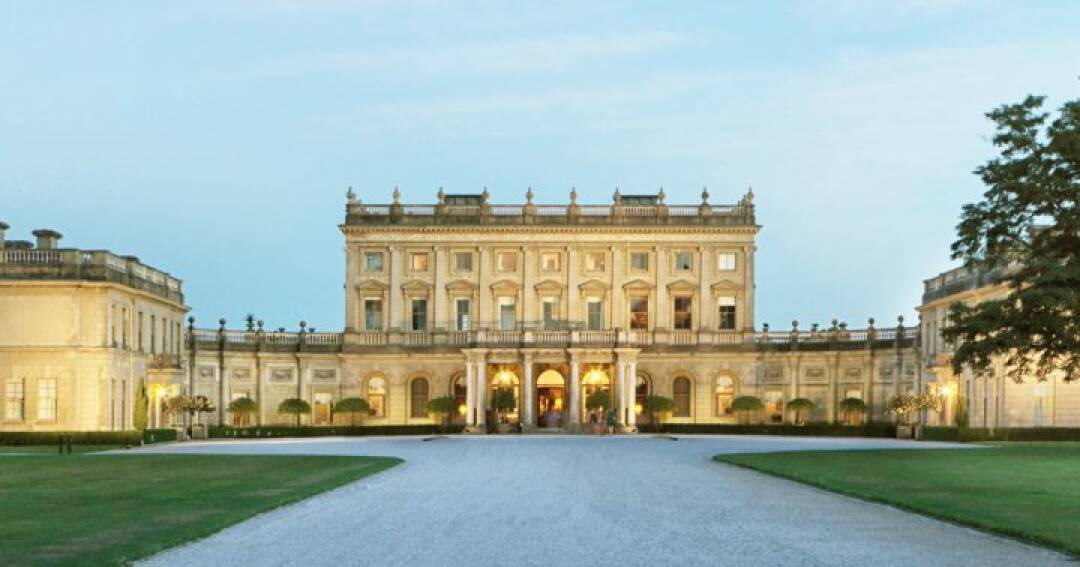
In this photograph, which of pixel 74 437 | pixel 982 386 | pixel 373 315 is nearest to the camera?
pixel 74 437

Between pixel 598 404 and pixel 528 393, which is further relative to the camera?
pixel 528 393

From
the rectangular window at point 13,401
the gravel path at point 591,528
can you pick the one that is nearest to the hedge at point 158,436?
the rectangular window at point 13,401

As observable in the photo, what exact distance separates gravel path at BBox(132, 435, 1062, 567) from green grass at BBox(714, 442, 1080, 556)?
679mm

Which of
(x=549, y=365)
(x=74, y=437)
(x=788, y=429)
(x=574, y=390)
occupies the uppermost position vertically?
(x=549, y=365)

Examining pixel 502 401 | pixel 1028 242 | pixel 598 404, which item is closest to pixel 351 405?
pixel 502 401

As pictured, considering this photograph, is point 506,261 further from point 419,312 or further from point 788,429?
point 788,429

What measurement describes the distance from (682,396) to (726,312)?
20.8ft

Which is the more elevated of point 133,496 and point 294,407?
point 133,496

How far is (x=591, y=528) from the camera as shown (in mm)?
21938

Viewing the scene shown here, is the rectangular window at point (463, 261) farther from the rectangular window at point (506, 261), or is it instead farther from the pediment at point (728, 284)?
the pediment at point (728, 284)

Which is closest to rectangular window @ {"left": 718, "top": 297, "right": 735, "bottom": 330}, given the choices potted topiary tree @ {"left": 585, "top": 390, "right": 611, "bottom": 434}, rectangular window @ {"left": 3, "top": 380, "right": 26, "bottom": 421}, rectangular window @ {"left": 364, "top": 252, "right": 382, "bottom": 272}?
potted topiary tree @ {"left": 585, "top": 390, "right": 611, "bottom": 434}

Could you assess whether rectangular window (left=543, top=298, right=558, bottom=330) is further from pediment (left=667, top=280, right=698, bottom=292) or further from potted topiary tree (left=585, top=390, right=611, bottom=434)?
potted topiary tree (left=585, top=390, right=611, bottom=434)

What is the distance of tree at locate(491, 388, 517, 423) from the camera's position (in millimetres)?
86562

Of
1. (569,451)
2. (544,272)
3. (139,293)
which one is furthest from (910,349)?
(139,293)
